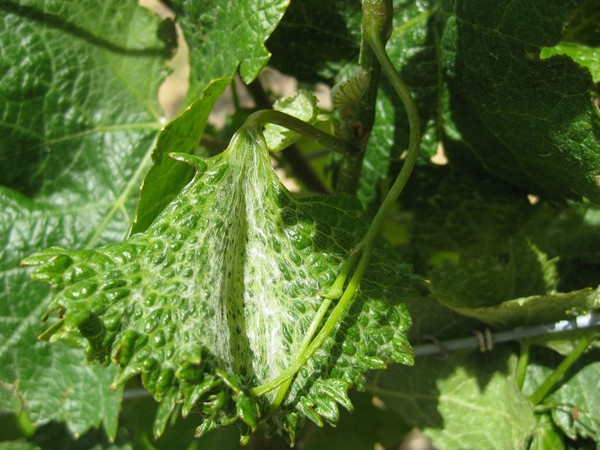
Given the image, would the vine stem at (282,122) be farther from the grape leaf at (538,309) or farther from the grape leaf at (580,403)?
the grape leaf at (580,403)

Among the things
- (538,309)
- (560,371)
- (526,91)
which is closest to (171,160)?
(526,91)

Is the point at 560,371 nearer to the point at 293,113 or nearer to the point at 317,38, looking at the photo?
the point at 293,113

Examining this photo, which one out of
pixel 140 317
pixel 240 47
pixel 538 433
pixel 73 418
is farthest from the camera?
pixel 73 418

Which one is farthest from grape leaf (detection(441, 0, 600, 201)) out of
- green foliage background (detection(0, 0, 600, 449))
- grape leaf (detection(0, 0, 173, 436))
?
grape leaf (detection(0, 0, 173, 436))

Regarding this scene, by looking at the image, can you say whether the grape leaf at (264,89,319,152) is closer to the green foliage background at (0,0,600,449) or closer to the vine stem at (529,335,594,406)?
the green foliage background at (0,0,600,449)

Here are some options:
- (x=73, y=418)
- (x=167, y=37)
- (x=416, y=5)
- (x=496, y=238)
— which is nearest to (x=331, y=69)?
(x=416, y=5)

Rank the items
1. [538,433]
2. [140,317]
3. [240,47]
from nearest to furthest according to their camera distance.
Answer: [140,317]
[240,47]
[538,433]

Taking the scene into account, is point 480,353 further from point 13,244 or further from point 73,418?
point 13,244

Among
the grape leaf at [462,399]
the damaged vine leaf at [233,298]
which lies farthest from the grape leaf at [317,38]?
the grape leaf at [462,399]
